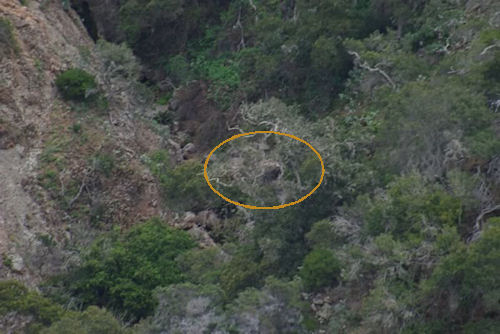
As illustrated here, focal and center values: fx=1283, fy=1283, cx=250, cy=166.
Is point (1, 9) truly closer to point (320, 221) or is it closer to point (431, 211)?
point (320, 221)

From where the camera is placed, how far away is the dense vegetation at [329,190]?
2783 centimetres

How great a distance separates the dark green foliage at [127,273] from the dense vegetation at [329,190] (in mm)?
47

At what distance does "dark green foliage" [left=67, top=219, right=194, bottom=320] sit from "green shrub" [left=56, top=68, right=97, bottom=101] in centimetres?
581

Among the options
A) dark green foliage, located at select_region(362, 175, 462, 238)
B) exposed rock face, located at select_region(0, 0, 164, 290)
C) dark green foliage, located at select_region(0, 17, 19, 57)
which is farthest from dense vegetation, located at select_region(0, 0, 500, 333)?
dark green foliage, located at select_region(0, 17, 19, 57)

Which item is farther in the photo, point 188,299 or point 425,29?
point 425,29

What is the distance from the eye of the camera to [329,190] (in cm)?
3192

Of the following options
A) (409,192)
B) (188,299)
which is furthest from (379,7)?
(188,299)

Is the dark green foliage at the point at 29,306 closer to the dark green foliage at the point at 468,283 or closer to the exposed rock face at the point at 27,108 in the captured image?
the exposed rock face at the point at 27,108

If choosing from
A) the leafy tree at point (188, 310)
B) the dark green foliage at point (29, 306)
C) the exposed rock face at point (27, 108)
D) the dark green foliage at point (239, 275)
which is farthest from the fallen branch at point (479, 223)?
the exposed rock face at point (27, 108)

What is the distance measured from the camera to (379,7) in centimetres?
4012

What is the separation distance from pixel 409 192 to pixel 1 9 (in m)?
14.8

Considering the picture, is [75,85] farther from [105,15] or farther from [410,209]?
[410,209]

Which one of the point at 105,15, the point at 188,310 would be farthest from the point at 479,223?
the point at 105,15

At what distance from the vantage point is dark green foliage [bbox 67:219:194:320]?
1255 inches
